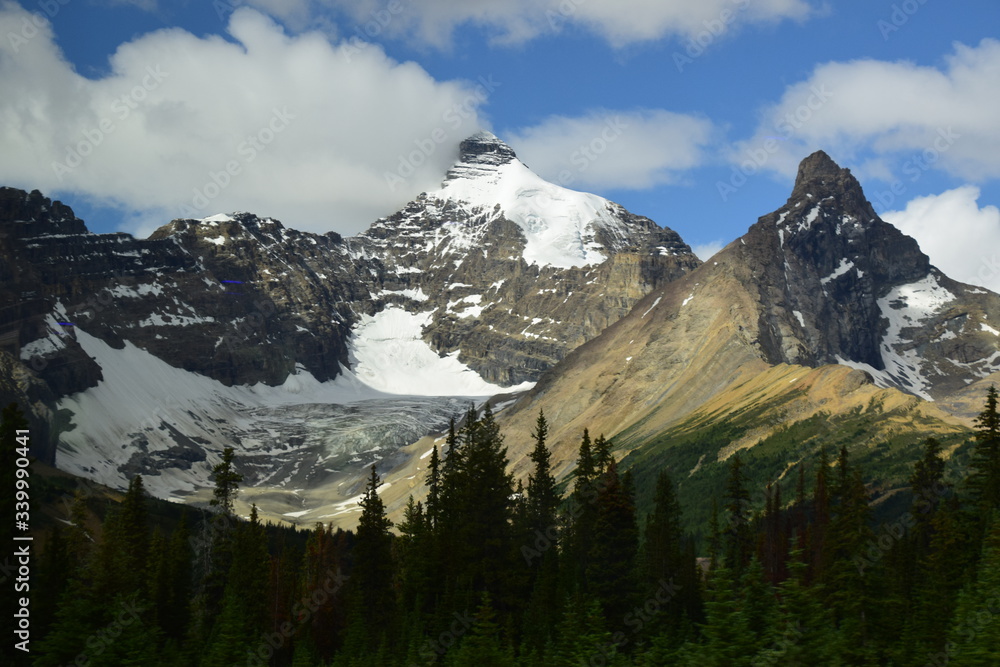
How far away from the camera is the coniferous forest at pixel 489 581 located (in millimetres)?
46688

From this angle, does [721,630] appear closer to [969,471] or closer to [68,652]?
[68,652]

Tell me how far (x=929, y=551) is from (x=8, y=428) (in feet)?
204

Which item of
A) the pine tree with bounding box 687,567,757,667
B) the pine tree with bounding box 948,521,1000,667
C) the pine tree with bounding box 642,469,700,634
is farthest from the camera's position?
the pine tree with bounding box 642,469,700,634

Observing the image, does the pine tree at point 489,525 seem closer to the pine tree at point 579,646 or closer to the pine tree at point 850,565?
the pine tree at point 579,646

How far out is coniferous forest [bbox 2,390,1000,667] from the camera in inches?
1838

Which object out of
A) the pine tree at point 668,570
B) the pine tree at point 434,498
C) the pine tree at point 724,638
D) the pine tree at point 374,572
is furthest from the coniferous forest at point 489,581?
the pine tree at point 724,638

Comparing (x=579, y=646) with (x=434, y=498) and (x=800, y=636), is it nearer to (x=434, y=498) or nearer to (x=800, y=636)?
(x=800, y=636)

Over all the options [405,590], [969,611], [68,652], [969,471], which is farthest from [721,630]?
[969,471]

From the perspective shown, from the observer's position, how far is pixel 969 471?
4638 inches

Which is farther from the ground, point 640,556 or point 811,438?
point 811,438

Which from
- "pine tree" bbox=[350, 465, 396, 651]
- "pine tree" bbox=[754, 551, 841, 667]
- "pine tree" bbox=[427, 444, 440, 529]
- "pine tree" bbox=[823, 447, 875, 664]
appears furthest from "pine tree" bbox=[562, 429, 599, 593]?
"pine tree" bbox=[754, 551, 841, 667]

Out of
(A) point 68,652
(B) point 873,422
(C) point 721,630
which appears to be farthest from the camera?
(B) point 873,422

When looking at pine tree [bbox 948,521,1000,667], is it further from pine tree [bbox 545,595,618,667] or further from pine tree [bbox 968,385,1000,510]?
pine tree [bbox 968,385,1000,510]

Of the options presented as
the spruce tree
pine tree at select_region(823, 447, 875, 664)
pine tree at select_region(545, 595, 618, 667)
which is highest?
the spruce tree
